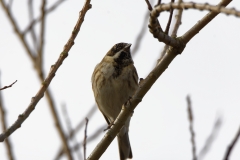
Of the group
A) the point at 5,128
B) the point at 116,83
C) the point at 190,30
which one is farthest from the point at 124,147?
the point at 5,128

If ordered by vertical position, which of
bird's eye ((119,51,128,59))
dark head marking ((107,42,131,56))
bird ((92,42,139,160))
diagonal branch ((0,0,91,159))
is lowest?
bird ((92,42,139,160))

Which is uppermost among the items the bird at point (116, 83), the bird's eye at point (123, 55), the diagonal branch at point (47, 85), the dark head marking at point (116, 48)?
the diagonal branch at point (47, 85)

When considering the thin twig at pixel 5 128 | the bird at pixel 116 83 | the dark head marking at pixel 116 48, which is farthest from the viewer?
the dark head marking at pixel 116 48

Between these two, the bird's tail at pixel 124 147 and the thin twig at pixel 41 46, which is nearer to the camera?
the thin twig at pixel 41 46

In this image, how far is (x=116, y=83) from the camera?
5793mm

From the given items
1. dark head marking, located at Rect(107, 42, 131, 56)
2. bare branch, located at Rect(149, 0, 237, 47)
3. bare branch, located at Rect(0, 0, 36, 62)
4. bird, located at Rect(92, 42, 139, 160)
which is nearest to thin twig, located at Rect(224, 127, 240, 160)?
bare branch, located at Rect(149, 0, 237, 47)

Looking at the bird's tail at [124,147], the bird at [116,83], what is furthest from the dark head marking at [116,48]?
the bird's tail at [124,147]

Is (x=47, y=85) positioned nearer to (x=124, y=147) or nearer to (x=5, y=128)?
(x=5, y=128)

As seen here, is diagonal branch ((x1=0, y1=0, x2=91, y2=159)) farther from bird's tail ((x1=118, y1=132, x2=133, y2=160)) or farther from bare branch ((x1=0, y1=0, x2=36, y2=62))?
bird's tail ((x1=118, y1=132, x2=133, y2=160))

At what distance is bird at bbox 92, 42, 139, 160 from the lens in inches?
229

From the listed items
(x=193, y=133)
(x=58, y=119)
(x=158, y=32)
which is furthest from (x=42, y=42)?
(x=193, y=133)

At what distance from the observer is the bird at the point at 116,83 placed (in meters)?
5.81

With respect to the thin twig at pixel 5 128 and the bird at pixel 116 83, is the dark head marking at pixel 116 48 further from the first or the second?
the thin twig at pixel 5 128

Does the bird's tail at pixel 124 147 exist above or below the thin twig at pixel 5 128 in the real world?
below
